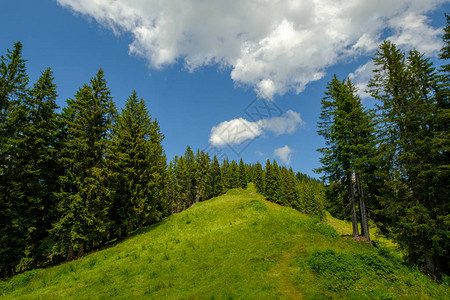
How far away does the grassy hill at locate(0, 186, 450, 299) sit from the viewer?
996cm

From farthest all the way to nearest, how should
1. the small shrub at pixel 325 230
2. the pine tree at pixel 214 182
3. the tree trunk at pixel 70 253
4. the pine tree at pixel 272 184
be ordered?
1. the pine tree at pixel 214 182
2. the pine tree at pixel 272 184
3. the tree trunk at pixel 70 253
4. the small shrub at pixel 325 230

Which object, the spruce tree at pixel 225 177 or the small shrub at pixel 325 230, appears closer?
the small shrub at pixel 325 230

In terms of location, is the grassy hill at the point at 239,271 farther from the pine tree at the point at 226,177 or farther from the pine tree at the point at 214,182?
the pine tree at the point at 226,177

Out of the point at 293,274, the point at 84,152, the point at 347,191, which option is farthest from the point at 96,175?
the point at 347,191

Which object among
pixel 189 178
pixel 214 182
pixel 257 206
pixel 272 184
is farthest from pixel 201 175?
pixel 257 206

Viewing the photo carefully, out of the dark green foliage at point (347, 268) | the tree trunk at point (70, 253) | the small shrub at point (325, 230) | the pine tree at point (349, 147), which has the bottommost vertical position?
the tree trunk at point (70, 253)

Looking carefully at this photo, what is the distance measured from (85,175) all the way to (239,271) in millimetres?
17639

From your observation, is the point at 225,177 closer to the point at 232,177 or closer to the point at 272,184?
the point at 232,177

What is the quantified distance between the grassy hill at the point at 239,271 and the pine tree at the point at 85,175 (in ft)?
8.45

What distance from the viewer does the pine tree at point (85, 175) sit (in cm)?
1833

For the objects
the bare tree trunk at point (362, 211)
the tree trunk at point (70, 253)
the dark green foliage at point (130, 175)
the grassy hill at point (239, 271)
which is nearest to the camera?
the grassy hill at point (239, 271)

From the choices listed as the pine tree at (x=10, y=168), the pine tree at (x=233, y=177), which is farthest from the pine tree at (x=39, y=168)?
the pine tree at (x=233, y=177)

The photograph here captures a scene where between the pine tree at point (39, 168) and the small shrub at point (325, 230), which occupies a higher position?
the pine tree at point (39, 168)

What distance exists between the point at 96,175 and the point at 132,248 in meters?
7.96
